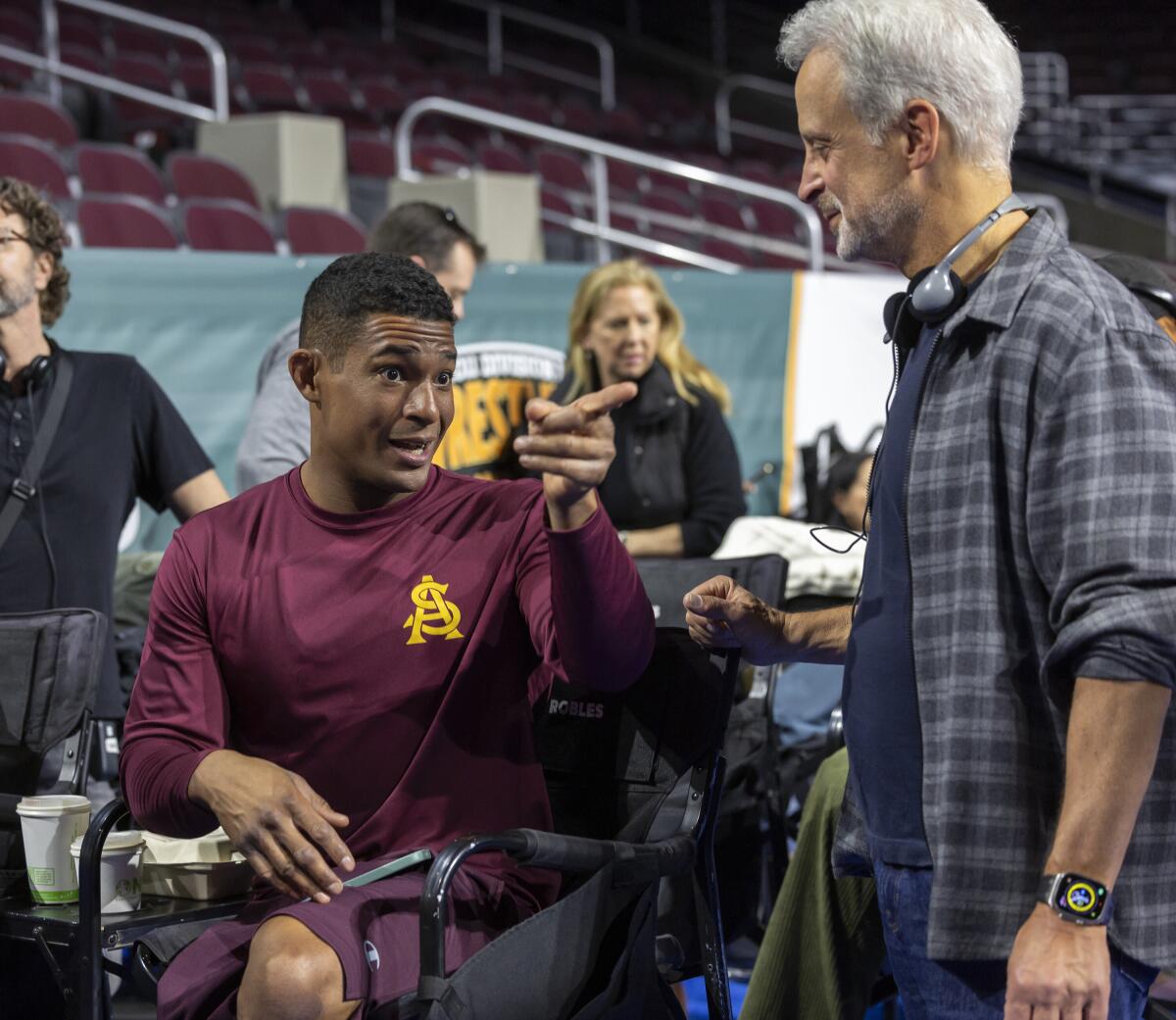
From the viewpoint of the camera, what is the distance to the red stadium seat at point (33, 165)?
7254mm

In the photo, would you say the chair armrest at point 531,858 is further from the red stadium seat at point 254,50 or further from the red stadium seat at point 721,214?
the red stadium seat at point 254,50

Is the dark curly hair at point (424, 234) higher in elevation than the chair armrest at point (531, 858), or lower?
higher

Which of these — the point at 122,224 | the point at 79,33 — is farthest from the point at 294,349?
the point at 79,33

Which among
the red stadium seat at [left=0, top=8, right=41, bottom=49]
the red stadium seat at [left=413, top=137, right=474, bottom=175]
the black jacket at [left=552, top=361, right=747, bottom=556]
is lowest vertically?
the black jacket at [left=552, top=361, right=747, bottom=556]

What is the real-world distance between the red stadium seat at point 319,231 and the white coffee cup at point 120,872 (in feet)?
18.3

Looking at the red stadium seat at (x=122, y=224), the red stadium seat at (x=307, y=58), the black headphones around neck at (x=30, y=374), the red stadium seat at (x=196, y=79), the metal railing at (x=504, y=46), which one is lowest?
the black headphones around neck at (x=30, y=374)

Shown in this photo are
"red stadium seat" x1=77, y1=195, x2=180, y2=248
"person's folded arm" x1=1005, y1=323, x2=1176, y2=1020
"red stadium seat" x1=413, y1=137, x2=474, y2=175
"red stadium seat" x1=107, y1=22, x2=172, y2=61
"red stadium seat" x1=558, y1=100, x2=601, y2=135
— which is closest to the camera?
"person's folded arm" x1=1005, y1=323, x2=1176, y2=1020

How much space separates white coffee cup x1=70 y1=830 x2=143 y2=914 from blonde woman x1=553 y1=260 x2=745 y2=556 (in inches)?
91.5

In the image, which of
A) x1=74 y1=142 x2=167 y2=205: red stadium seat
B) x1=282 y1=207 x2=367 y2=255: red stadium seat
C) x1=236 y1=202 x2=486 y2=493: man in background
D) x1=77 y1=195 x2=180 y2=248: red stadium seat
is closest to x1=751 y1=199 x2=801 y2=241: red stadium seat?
x1=282 y1=207 x2=367 y2=255: red stadium seat

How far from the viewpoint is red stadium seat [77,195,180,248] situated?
A: 22.9 feet

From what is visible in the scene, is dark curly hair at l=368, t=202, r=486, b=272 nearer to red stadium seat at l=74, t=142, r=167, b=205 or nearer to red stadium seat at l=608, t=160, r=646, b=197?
red stadium seat at l=74, t=142, r=167, b=205

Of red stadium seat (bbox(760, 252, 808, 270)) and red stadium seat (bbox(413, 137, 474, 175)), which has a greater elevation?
red stadium seat (bbox(413, 137, 474, 175))

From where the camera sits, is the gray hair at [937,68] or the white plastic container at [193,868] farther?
the white plastic container at [193,868]

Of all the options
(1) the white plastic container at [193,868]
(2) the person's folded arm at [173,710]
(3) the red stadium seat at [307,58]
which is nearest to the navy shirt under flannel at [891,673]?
(2) the person's folded arm at [173,710]
